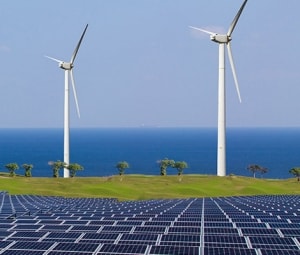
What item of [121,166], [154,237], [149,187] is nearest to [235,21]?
[149,187]

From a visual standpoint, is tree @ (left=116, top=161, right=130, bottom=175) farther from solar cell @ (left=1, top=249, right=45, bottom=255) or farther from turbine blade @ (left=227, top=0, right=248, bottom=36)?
solar cell @ (left=1, top=249, right=45, bottom=255)

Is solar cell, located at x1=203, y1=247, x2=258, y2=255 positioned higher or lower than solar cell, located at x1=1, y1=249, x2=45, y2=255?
higher

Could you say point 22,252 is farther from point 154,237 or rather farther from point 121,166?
point 121,166

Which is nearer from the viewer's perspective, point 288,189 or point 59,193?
point 59,193

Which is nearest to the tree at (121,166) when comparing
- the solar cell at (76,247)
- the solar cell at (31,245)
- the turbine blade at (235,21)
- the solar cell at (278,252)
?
the turbine blade at (235,21)

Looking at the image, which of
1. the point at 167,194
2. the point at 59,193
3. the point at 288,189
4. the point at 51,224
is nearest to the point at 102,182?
the point at 59,193

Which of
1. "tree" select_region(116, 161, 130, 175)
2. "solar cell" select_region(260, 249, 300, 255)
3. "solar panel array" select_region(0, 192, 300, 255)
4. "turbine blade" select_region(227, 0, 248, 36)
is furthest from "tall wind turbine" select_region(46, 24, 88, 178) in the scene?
"solar cell" select_region(260, 249, 300, 255)

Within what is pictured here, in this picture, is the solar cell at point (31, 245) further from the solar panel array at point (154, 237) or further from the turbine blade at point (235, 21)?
the turbine blade at point (235, 21)

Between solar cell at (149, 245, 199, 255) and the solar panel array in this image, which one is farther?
the solar panel array

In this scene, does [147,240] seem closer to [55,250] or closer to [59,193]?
[55,250]
